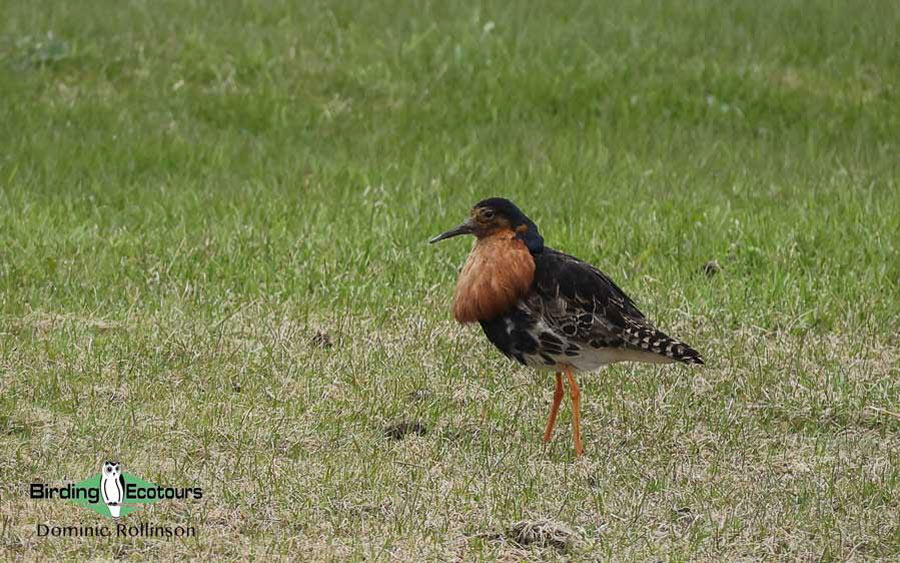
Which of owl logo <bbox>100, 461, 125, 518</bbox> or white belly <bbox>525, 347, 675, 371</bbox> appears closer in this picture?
owl logo <bbox>100, 461, 125, 518</bbox>

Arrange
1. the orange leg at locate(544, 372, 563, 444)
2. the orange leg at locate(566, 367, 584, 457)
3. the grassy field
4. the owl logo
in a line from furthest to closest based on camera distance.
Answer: the orange leg at locate(544, 372, 563, 444) → the orange leg at locate(566, 367, 584, 457) → the grassy field → the owl logo

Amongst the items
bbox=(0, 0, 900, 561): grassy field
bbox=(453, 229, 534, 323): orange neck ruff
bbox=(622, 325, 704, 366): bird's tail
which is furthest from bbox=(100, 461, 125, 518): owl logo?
bbox=(622, 325, 704, 366): bird's tail

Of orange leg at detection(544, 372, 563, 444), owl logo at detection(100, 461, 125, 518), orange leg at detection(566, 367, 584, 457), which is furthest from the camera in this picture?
orange leg at detection(544, 372, 563, 444)

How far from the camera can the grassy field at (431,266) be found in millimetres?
5930

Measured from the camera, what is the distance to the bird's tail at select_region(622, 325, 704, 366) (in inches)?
261

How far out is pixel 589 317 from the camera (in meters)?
6.65

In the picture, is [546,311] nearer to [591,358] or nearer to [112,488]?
[591,358]

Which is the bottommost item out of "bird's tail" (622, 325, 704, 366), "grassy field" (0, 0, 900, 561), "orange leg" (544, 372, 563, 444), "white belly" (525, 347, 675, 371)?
"grassy field" (0, 0, 900, 561)

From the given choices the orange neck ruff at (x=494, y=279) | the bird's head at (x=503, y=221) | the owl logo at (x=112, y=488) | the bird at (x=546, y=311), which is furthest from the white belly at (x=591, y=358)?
the owl logo at (x=112, y=488)

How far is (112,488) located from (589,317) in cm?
228

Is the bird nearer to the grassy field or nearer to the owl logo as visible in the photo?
the grassy field

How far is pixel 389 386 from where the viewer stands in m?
7.51

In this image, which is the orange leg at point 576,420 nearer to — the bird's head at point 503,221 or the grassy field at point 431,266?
the grassy field at point 431,266

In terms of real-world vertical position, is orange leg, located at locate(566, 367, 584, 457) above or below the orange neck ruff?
below
